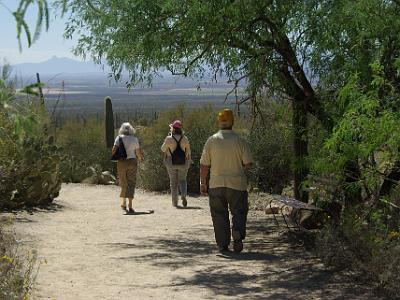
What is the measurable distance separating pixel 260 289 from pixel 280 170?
10.6 m

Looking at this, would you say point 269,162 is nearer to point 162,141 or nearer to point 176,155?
point 162,141

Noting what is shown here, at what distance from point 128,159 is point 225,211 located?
15.9ft

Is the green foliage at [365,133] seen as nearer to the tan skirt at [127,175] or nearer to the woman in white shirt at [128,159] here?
the woman in white shirt at [128,159]

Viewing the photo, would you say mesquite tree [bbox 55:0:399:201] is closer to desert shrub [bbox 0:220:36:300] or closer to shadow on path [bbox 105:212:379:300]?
shadow on path [bbox 105:212:379:300]

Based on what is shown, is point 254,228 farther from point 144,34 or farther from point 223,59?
point 144,34

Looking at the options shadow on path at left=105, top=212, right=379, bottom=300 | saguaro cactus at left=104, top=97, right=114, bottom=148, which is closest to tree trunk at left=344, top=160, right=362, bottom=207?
shadow on path at left=105, top=212, right=379, bottom=300

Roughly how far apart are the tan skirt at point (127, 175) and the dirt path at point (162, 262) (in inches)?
19.1

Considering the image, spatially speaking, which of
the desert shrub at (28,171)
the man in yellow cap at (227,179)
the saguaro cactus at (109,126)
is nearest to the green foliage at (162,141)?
the desert shrub at (28,171)

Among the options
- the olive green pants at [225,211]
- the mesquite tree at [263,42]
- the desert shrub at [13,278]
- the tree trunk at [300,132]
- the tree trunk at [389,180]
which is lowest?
the desert shrub at [13,278]

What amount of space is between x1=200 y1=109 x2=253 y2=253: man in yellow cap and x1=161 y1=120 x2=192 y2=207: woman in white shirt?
16.1 feet

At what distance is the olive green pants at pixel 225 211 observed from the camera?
9375mm

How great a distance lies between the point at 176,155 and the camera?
47.7ft

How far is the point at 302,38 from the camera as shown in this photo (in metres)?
9.69

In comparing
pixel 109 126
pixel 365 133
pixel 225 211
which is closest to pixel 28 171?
pixel 225 211
